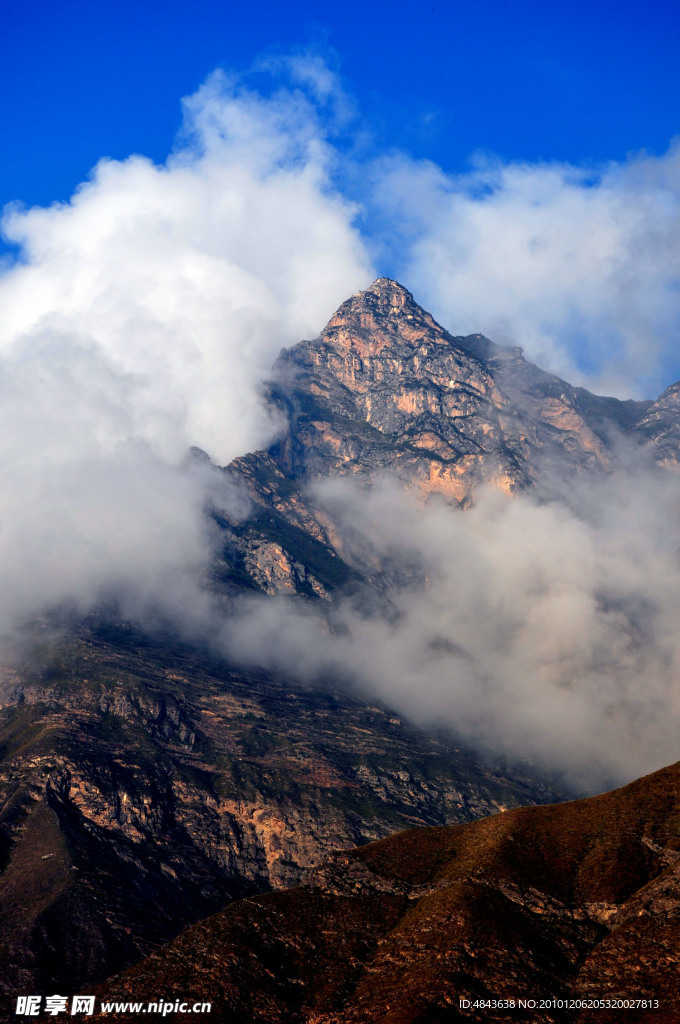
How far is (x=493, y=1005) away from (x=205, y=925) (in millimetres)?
58489

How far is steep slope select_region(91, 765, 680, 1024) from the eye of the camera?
424ft

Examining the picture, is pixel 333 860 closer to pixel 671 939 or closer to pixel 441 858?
pixel 441 858

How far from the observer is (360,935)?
511ft

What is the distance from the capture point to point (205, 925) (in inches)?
6284

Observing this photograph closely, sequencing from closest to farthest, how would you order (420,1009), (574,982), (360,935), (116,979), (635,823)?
1. (420,1009)
2. (574,982)
3. (116,979)
4. (360,935)
5. (635,823)

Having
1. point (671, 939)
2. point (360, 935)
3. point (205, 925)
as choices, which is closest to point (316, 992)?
point (360, 935)

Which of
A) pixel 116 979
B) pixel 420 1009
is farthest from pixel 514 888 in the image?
pixel 116 979

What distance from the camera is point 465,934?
472 ft

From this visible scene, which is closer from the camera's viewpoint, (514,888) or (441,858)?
(514,888)

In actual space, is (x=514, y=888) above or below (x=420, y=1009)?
above

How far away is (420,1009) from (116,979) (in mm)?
54979

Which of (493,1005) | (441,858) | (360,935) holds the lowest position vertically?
(493,1005)

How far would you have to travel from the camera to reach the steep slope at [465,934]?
12938cm

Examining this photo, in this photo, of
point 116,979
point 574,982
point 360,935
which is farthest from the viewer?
point 360,935
